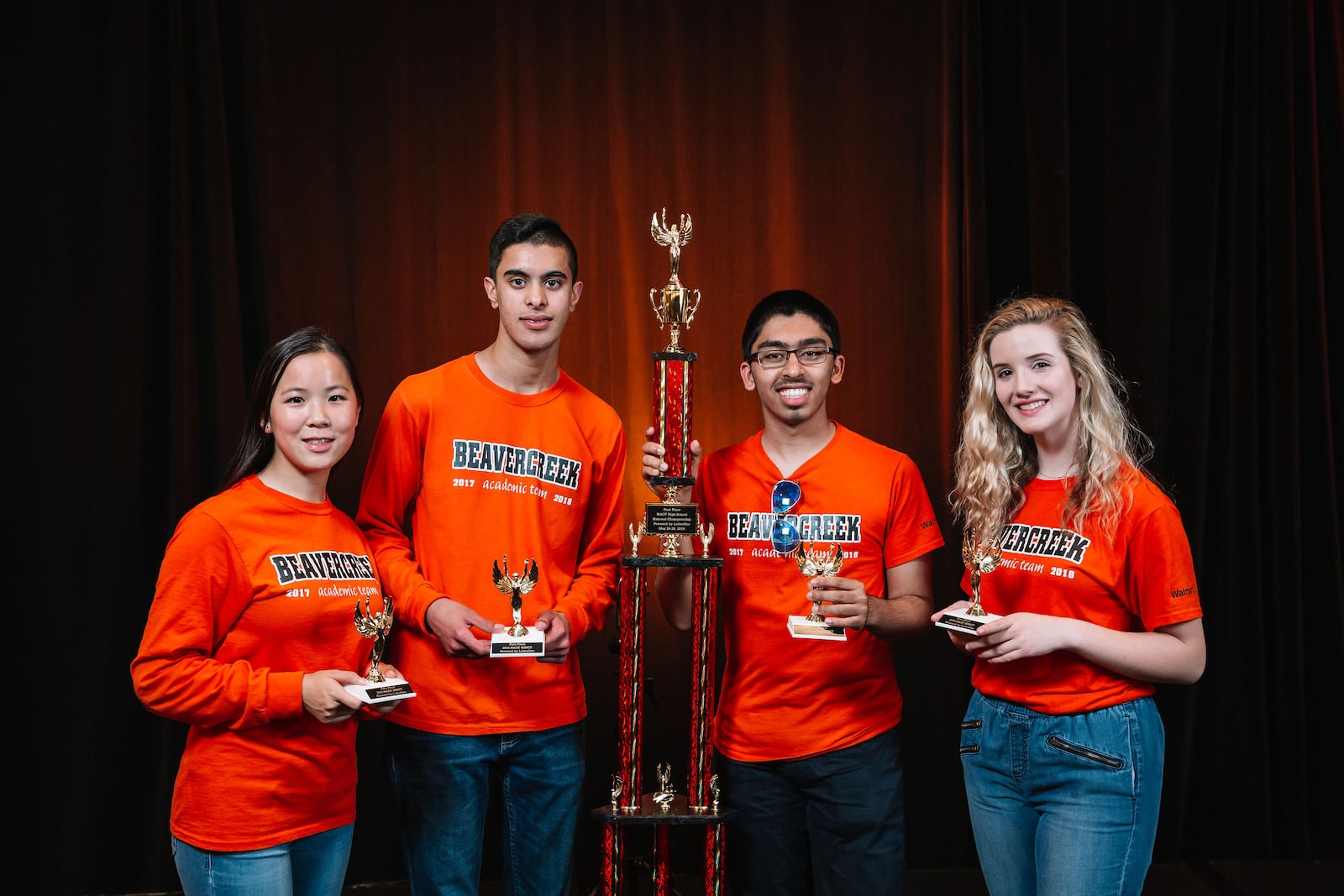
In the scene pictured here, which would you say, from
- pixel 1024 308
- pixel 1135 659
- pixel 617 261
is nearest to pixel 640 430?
pixel 617 261

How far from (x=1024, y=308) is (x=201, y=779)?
1.76 meters

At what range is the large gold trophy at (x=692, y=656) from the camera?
2.23 m

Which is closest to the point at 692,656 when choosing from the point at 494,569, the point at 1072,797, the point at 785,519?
the point at 785,519

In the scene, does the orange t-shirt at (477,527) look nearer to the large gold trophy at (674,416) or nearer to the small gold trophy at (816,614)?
the large gold trophy at (674,416)

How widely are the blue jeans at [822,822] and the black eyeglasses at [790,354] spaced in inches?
33.0

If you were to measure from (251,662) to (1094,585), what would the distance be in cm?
152

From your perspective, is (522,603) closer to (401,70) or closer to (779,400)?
(779,400)

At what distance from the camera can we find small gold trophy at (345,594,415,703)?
183 centimetres

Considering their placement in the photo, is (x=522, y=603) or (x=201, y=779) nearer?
(x=201, y=779)

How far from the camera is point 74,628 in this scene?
3.15 metres

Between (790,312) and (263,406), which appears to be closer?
(263,406)

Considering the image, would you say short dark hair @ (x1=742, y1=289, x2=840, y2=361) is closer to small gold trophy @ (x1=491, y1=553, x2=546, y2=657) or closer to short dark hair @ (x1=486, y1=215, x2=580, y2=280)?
short dark hair @ (x1=486, y1=215, x2=580, y2=280)

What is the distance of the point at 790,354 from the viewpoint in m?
2.39

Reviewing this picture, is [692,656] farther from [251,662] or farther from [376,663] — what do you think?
[251,662]
